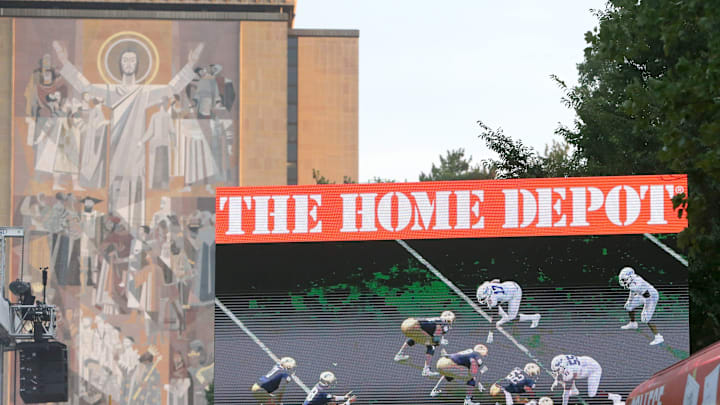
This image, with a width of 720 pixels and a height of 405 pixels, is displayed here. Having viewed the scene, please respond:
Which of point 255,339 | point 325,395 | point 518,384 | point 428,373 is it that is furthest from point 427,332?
point 255,339

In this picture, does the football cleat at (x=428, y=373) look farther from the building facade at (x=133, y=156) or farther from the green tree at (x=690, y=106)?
the building facade at (x=133, y=156)

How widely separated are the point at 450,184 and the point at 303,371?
3909 millimetres

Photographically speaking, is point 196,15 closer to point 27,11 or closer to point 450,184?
point 27,11

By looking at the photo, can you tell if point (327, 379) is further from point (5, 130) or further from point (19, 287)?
point (5, 130)

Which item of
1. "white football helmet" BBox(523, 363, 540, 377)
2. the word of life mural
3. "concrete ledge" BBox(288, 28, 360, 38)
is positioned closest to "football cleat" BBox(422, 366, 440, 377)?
"white football helmet" BBox(523, 363, 540, 377)

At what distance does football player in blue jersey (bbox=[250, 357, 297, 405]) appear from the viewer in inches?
769

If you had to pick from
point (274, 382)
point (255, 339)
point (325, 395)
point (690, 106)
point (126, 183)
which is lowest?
point (325, 395)

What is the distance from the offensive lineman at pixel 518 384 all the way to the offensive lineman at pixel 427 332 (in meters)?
1.05

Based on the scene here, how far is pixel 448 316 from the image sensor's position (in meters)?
19.3

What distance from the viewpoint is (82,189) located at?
77062 mm

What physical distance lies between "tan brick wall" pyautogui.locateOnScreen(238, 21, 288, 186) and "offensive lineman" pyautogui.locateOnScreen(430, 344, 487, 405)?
5866 cm

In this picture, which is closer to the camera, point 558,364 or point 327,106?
point 558,364

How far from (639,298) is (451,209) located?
3326 mm

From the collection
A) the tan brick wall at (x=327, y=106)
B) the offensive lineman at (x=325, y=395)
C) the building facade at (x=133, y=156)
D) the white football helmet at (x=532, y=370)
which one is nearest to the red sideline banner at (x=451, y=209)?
the white football helmet at (x=532, y=370)
